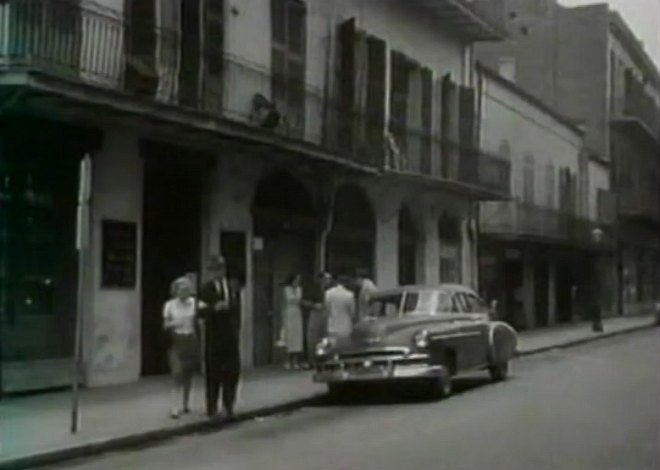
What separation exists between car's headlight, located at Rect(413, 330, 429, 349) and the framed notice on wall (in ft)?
14.3

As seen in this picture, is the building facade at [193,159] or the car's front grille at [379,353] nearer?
the building facade at [193,159]

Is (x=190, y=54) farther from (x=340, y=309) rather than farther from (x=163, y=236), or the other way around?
(x=340, y=309)

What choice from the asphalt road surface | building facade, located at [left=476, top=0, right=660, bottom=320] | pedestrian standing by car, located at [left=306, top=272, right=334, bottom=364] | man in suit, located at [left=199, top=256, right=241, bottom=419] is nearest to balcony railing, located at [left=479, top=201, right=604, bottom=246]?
building facade, located at [left=476, top=0, right=660, bottom=320]

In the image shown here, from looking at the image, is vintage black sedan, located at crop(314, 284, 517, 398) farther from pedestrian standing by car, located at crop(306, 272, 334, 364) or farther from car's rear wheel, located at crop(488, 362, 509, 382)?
pedestrian standing by car, located at crop(306, 272, 334, 364)

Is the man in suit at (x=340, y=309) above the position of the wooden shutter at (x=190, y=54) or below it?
below

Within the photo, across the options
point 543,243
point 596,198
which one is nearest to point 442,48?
point 543,243

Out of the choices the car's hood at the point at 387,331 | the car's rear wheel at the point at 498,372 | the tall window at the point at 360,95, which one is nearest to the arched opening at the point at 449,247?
the tall window at the point at 360,95

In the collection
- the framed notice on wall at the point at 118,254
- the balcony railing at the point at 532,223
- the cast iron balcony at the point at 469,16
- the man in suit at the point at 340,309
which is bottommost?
the man in suit at the point at 340,309

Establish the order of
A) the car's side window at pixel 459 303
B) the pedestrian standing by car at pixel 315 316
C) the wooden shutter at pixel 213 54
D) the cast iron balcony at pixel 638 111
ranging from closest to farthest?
the car's side window at pixel 459 303, the wooden shutter at pixel 213 54, the pedestrian standing by car at pixel 315 316, the cast iron balcony at pixel 638 111

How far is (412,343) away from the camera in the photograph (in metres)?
18.2

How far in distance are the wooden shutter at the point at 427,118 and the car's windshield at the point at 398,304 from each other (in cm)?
1059

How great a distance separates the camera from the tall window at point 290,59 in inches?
931

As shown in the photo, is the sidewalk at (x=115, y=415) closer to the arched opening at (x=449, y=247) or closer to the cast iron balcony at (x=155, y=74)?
the cast iron balcony at (x=155, y=74)

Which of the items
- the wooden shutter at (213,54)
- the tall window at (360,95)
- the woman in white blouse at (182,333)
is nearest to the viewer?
the woman in white blouse at (182,333)
